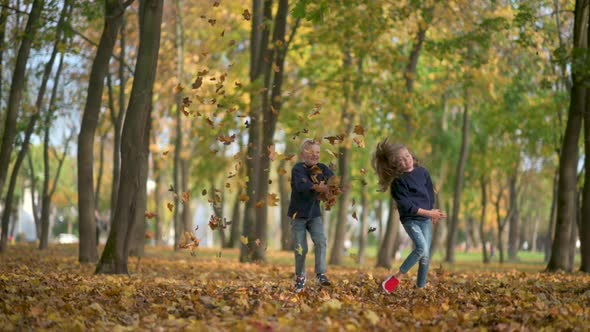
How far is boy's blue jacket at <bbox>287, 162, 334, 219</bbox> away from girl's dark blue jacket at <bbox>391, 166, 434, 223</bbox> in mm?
859

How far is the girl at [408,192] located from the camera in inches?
404

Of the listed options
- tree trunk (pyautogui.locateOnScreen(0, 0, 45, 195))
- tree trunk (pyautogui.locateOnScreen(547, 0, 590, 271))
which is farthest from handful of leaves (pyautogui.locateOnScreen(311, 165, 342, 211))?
tree trunk (pyautogui.locateOnScreen(547, 0, 590, 271))

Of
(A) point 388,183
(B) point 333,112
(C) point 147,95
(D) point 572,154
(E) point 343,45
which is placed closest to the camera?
(A) point 388,183

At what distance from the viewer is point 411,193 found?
10.3m

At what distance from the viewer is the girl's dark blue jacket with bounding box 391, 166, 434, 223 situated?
33.7 ft

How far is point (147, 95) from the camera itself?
45.2 feet

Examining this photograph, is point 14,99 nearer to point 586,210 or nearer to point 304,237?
point 304,237

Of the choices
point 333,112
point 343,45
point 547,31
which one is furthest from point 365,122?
point 547,31

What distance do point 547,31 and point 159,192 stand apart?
24185mm

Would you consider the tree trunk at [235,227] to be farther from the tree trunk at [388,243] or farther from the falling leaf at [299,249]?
the falling leaf at [299,249]

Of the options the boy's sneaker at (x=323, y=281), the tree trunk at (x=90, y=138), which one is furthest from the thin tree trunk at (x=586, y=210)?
the tree trunk at (x=90, y=138)

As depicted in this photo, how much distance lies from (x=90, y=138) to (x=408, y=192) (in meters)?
9.03

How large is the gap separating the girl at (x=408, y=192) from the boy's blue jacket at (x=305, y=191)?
0.69m

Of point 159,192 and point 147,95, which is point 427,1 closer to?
point 147,95
